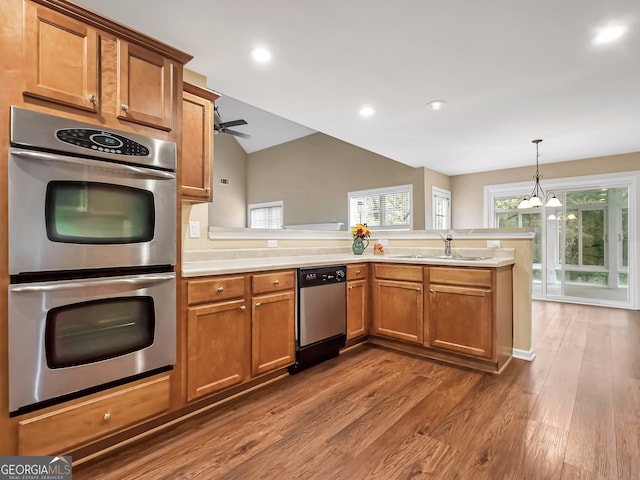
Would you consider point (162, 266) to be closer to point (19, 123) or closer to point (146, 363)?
point (146, 363)

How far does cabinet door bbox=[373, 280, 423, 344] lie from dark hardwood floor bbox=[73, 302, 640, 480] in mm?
322

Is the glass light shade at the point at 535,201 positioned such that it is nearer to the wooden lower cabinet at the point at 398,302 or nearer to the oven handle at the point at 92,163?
the wooden lower cabinet at the point at 398,302

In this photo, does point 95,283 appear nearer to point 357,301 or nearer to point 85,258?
point 85,258

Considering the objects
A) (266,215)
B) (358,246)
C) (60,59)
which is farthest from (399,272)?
(266,215)

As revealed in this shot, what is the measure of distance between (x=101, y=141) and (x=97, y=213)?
340 millimetres

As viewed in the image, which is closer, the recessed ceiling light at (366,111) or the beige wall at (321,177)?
the recessed ceiling light at (366,111)

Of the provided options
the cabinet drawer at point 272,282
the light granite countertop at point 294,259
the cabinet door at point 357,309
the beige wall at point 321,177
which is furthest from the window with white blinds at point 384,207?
the cabinet drawer at point 272,282

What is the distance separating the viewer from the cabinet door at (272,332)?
2.24 meters

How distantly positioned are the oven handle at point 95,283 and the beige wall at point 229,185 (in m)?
6.01

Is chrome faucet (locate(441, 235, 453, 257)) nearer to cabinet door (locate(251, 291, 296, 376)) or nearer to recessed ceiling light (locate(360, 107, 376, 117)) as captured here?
recessed ceiling light (locate(360, 107, 376, 117))

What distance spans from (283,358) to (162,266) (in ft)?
3.78

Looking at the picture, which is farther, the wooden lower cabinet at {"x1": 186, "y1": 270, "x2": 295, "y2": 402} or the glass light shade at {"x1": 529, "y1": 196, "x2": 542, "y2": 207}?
the glass light shade at {"x1": 529, "y1": 196, "x2": 542, "y2": 207}

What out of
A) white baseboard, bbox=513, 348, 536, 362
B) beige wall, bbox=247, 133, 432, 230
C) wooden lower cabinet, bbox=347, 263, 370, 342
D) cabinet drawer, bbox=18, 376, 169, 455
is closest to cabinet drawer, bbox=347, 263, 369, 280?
wooden lower cabinet, bbox=347, 263, 370, 342

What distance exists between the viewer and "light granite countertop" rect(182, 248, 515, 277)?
2.19 metres
